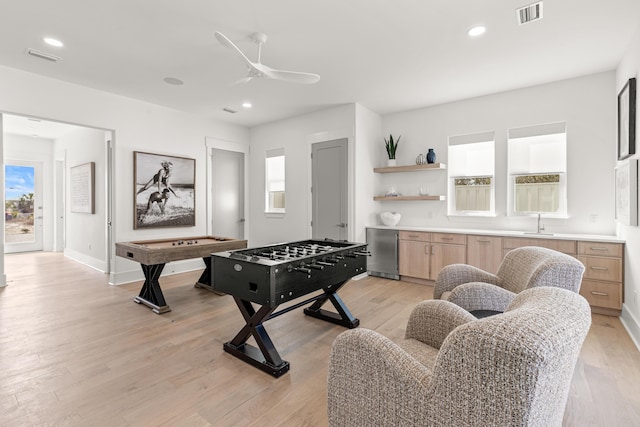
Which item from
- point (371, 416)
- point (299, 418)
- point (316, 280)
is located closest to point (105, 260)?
point (316, 280)

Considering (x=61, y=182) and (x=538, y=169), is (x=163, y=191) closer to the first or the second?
(x=61, y=182)

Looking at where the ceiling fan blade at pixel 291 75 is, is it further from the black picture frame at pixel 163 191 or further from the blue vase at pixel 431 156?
the black picture frame at pixel 163 191

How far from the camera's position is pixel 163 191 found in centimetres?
548

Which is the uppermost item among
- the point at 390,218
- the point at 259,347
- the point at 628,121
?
the point at 628,121

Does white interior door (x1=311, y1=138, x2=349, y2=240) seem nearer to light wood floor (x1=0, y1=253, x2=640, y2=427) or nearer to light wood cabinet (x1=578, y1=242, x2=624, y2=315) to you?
light wood floor (x1=0, y1=253, x2=640, y2=427)

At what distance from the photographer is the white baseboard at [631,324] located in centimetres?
287

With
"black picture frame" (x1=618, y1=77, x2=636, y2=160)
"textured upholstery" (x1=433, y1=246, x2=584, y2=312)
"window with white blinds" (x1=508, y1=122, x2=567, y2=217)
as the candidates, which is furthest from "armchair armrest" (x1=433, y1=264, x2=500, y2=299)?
"window with white blinds" (x1=508, y1=122, x2=567, y2=217)

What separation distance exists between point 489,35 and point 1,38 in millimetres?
4893

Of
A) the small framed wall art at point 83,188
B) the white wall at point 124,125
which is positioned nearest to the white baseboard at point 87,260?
the small framed wall art at point 83,188

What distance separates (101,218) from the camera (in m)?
5.84

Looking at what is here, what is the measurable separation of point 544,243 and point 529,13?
256cm

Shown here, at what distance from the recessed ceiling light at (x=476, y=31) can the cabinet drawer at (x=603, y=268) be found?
Answer: 2724 mm

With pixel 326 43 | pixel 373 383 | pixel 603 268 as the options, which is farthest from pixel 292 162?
pixel 373 383

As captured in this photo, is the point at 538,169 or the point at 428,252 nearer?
the point at 538,169
